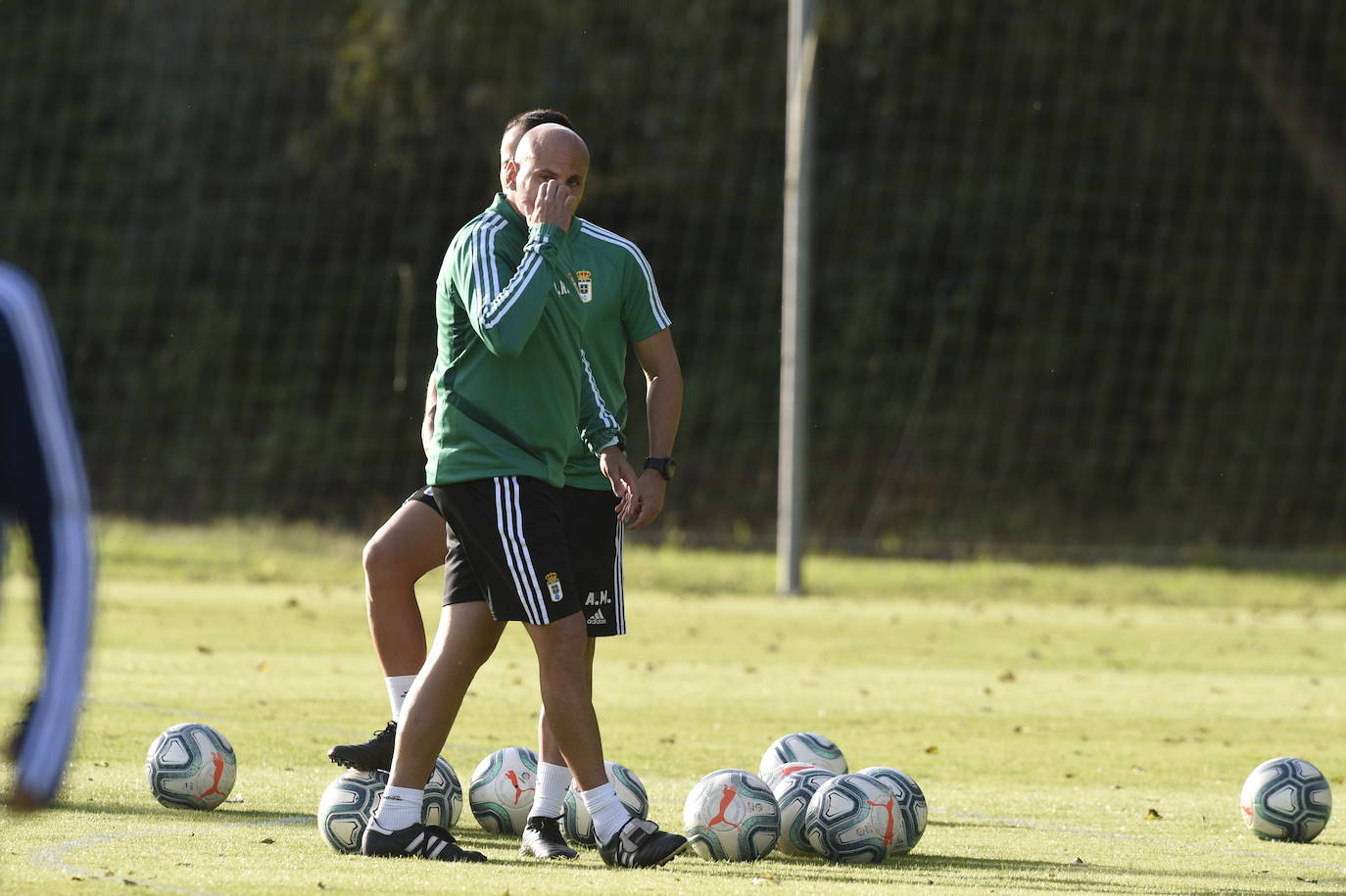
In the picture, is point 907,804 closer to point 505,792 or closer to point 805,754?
point 805,754

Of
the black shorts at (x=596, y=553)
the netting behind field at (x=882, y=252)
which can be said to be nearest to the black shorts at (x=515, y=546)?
the black shorts at (x=596, y=553)

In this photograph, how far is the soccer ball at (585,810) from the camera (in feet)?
18.5

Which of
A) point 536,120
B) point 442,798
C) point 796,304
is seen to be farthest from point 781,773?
point 796,304

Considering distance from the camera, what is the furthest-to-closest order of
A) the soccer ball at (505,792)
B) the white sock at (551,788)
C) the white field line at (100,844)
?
1. the soccer ball at (505,792)
2. the white sock at (551,788)
3. the white field line at (100,844)

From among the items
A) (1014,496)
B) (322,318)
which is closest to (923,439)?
(1014,496)

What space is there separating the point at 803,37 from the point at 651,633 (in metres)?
5.95

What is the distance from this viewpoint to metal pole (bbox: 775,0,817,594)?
16.2 m

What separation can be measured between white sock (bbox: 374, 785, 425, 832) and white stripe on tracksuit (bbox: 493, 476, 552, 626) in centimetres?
62

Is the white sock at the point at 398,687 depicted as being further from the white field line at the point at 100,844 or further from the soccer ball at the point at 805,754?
the soccer ball at the point at 805,754

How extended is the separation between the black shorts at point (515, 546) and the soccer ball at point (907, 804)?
1.12 metres

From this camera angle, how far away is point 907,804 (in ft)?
18.2

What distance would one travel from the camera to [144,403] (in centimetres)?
2727

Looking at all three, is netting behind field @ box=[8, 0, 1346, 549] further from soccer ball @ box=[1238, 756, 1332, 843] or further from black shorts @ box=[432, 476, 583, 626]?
black shorts @ box=[432, 476, 583, 626]

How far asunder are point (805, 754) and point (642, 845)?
4.74 feet
